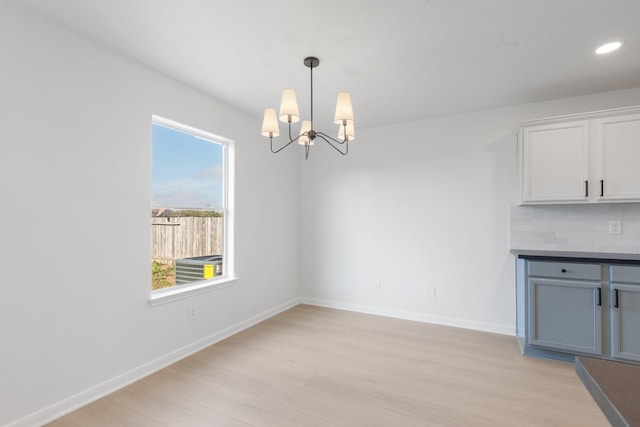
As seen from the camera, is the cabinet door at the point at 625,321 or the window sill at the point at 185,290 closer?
the cabinet door at the point at 625,321

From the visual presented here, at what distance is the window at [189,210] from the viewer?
281 centimetres

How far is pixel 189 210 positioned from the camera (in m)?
3.11

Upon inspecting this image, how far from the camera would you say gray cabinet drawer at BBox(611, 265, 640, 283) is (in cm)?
251

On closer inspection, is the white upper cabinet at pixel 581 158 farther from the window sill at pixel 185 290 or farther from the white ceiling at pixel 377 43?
the window sill at pixel 185 290

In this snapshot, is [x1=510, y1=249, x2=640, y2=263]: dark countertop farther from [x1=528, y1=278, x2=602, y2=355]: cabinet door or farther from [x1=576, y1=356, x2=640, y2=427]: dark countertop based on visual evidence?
[x1=576, y1=356, x2=640, y2=427]: dark countertop

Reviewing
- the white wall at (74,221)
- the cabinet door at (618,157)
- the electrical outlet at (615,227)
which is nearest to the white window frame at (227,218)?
the white wall at (74,221)

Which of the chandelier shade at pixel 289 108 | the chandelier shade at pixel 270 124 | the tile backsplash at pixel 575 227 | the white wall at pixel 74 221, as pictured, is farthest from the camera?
the tile backsplash at pixel 575 227

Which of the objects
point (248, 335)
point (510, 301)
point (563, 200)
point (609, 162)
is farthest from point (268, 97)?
point (510, 301)

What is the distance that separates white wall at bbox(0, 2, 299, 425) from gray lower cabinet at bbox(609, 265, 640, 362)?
12.0 ft

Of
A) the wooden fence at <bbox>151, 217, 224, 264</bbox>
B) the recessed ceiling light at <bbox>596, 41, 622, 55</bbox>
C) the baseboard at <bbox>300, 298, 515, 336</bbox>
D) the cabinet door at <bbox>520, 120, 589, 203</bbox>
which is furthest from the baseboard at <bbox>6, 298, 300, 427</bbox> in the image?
the recessed ceiling light at <bbox>596, 41, 622, 55</bbox>

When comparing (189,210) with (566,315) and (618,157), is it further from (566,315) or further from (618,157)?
(618,157)

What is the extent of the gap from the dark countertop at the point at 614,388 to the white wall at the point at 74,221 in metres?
2.66

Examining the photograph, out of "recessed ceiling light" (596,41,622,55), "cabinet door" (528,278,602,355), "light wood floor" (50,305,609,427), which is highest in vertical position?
"recessed ceiling light" (596,41,622,55)

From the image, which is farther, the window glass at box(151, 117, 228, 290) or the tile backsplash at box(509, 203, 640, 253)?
the tile backsplash at box(509, 203, 640, 253)
